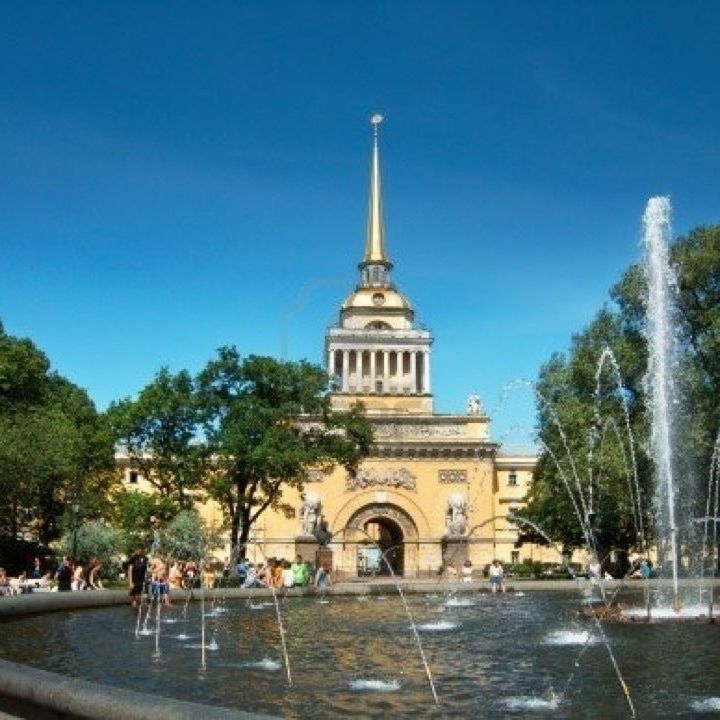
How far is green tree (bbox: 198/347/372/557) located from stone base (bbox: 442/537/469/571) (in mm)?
10265

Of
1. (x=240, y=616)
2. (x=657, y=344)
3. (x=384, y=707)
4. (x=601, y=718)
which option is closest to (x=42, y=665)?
(x=384, y=707)

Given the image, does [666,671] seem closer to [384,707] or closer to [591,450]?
[384,707]

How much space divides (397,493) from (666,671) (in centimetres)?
5914

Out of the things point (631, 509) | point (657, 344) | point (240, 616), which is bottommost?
point (240, 616)

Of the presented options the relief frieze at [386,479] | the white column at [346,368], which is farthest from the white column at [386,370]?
the relief frieze at [386,479]

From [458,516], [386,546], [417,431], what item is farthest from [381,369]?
[458,516]

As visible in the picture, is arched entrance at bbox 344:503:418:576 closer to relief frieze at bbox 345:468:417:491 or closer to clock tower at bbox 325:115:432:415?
relief frieze at bbox 345:468:417:491

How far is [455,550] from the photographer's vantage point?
56.1m

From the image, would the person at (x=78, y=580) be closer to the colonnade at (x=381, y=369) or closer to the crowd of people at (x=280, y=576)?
the crowd of people at (x=280, y=576)

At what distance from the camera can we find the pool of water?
408 inches

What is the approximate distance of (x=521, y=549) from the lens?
3194 inches

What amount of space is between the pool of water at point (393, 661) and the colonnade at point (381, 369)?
6092 centimetres

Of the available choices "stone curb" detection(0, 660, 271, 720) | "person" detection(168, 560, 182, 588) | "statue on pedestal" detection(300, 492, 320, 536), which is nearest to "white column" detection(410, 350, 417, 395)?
"statue on pedestal" detection(300, 492, 320, 536)

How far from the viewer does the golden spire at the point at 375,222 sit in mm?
91812
